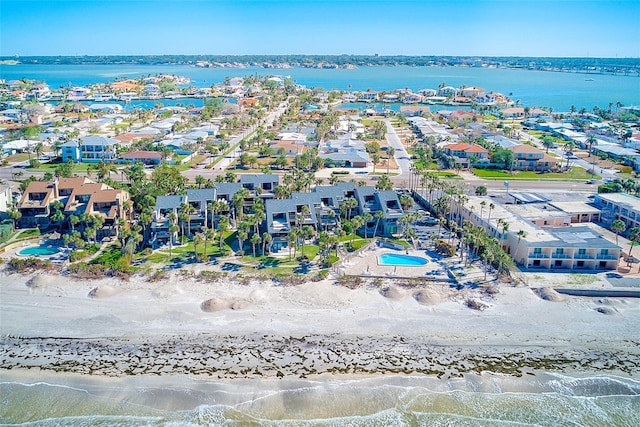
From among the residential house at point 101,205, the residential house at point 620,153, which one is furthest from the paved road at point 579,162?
the residential house at point 101,205

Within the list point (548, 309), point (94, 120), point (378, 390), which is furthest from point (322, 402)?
point (94, 120)

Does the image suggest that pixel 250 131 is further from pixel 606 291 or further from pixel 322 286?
pixel 606 291

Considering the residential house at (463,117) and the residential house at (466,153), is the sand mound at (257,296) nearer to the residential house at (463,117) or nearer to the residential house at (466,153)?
the residential house at (466,153)

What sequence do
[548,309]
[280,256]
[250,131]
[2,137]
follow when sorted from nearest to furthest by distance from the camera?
[548,309], [280,256], [2,137], [250,131]

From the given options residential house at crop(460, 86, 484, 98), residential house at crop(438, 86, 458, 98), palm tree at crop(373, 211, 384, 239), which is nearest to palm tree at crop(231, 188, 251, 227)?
palm tree at crop(373, 211, 384, 239)

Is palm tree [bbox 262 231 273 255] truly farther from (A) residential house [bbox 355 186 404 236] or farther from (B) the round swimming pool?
(B) the round swimming pool

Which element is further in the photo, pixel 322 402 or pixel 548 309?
pixel 548 309
